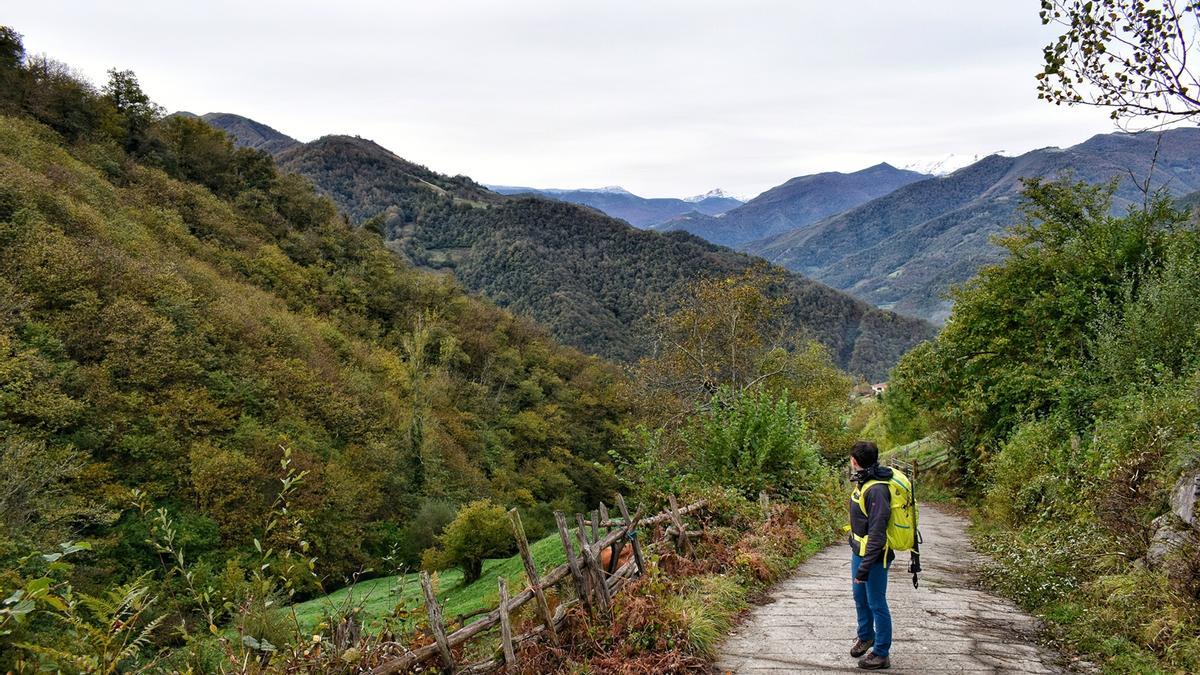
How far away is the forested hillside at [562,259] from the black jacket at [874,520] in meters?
92.1

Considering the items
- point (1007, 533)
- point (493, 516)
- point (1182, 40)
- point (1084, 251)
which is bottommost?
point (493, 516)

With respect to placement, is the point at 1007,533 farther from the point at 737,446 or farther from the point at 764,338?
the point at 764,338

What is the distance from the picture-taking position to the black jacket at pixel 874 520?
485 cm

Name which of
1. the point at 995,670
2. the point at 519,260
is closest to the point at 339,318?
the point at 995,670

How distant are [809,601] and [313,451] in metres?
27.1

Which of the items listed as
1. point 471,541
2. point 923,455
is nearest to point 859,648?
point 923,455

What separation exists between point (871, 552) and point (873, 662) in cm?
101

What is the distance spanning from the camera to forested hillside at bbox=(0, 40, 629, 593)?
66.7 feet

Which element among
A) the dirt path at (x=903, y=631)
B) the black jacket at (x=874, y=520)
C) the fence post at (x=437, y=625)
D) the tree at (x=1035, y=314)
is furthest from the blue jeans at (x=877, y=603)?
the tree at (x=1035, y=314)

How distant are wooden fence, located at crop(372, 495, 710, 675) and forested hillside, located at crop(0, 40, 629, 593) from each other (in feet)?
4.22

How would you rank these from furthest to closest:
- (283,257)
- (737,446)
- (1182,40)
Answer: (283,257), (737,446), (1182,40)

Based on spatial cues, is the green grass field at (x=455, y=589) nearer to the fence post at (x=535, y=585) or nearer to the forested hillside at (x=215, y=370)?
the forested hillside at (x=215, y=370)

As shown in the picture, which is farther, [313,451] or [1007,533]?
[313,451]

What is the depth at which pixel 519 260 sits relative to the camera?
129m
